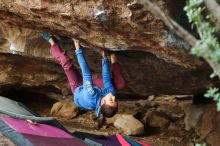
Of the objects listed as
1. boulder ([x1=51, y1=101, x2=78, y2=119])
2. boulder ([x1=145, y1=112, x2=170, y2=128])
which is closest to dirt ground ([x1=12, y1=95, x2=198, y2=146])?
boulder ([x1=145, y1=112, x2=170, y2=128])

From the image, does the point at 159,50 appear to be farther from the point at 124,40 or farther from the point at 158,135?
the point at 158,135

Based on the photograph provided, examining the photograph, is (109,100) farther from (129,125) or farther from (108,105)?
(129,125)

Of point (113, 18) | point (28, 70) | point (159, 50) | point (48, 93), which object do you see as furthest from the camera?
point (48, 93)

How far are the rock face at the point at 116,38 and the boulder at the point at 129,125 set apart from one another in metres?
0.75

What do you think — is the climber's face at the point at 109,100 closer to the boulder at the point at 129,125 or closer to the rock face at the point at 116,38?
the rock face at the point at 116,38

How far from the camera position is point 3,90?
8.56 m

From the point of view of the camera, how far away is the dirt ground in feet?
24.4

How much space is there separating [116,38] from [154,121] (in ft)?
12.3

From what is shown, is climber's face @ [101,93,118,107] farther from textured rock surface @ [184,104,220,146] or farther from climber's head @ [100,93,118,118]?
textured rock surface @ [184,104,220,146]

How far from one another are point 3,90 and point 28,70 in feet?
3.77

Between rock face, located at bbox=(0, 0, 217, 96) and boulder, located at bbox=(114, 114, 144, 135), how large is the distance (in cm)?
75

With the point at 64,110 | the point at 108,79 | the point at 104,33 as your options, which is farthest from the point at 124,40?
the point at 64,110

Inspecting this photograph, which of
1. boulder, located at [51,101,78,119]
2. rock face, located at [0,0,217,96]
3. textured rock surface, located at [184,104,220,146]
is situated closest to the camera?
rock face, located at [0,0,217,96]

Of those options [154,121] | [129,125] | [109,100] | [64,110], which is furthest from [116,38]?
[64,110]
